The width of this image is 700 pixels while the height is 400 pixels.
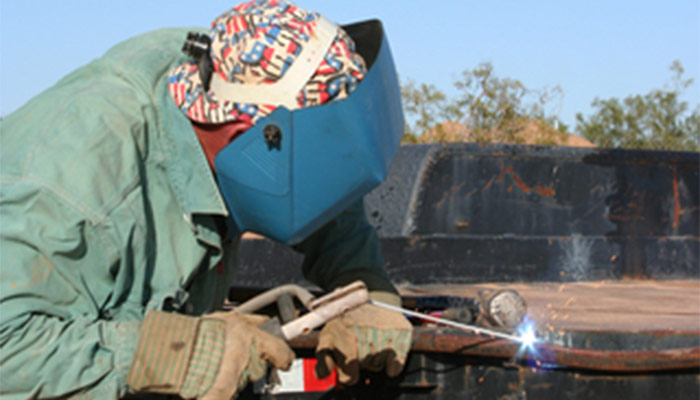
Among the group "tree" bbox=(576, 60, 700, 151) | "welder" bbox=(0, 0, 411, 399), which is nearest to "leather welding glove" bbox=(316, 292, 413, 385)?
"welder" bbox=(0, 0, 411, 399)

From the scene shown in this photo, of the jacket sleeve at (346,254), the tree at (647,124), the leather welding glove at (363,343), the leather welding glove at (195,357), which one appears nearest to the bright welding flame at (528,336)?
the leather welding glove at (363,343)

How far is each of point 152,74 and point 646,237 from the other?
355 cm

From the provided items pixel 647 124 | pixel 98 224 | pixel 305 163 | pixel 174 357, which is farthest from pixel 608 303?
pixel 647 124

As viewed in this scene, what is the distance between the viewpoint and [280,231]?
224cm

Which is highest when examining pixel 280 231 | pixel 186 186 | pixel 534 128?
pixel 186 186

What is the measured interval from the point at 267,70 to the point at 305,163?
0.23 meters

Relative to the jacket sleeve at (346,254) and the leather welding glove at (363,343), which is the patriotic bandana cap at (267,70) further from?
the jacket sleeve at (346,254)

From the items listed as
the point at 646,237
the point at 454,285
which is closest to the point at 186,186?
the point at 454,285

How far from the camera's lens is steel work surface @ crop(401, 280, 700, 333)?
3119 millimetres

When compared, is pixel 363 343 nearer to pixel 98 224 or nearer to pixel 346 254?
pixel 346 254

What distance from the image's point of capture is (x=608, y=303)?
3.85 m

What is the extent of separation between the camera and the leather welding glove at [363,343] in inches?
93.9

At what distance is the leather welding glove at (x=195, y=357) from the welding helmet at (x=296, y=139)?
1.12 ft

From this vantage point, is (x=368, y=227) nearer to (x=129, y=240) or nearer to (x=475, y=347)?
(x=475, y=347)
